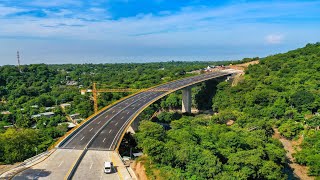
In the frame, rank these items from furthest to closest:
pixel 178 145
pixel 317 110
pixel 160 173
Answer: pixel 317 110 → pixel 178 145 → pixel 160 173

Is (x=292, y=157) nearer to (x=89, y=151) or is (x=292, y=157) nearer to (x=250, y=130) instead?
(x=250, y=130)

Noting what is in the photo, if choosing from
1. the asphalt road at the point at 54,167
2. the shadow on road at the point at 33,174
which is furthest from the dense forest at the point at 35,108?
the shadow on road at the point at 33,174

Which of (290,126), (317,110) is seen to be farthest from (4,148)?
(317,110)

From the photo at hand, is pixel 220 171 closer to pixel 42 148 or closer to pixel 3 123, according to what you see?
pixel 42 148

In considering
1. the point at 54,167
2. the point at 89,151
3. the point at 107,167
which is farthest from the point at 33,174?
the point at 89,151

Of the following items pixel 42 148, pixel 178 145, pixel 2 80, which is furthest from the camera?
pixel 2 80

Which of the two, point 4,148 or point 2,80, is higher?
point 2,80
